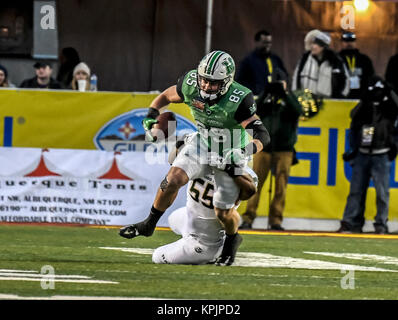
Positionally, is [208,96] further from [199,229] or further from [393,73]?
[393,73]

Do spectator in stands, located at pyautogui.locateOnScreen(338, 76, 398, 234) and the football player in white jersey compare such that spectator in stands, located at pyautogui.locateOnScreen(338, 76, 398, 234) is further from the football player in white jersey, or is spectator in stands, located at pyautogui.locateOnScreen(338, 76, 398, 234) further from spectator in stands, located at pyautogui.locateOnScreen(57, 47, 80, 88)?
the football player in white jersey

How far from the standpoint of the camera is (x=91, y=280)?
8.16 m

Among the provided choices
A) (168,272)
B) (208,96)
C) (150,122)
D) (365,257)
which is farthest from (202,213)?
(365,257)

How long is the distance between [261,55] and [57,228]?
12.8 ft

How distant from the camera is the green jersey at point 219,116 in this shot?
10000 mm

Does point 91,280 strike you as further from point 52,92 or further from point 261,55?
point 261,55

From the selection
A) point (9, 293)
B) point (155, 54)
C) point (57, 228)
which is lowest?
point (57, 228)

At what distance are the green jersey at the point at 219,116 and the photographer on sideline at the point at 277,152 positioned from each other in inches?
179

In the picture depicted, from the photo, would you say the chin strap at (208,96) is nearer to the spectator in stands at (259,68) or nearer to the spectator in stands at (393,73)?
the spectator in stands at (259,68)

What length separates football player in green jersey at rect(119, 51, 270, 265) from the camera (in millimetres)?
9609

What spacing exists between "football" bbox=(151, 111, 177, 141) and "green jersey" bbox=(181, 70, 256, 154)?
392 millimetres

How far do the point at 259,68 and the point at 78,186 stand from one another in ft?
10.1

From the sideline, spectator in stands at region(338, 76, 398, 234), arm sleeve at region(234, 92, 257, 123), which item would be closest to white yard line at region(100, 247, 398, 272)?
arm sleeve at region(234, 92, 257, 123)
